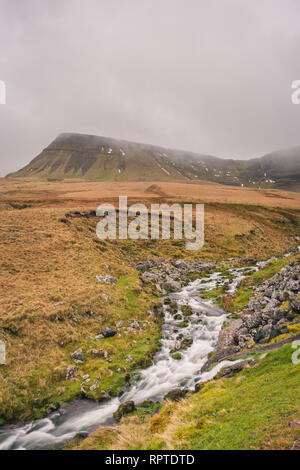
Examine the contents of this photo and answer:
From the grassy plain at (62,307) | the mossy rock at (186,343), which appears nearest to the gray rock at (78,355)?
the grassy plain at (62,307)

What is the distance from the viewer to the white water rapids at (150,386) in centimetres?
1330

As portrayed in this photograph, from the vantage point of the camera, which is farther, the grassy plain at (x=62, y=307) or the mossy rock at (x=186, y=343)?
the mossy rock at (x=186, y=343)

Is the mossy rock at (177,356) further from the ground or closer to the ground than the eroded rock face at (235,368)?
closer to the ground

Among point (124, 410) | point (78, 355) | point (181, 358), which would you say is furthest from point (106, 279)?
point (124, 410)

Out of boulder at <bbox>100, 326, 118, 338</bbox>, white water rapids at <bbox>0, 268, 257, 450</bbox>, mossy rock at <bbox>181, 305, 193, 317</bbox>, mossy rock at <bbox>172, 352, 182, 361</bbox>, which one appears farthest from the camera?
mossy rock at <bbox>181, 305, 193, 317</bbox>

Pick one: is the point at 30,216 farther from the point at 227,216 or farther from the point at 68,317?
the point at 227,216

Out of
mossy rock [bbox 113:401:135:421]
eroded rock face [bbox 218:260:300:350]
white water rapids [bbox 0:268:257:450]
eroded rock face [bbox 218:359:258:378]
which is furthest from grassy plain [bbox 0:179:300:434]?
eroded rock face [bbox 218:260:300:350]

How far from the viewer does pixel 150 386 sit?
17.1 metres

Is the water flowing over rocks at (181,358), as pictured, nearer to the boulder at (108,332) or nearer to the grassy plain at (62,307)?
the boulder at (108,332)

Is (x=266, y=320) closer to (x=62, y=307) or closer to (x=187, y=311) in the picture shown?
(x=187, y=311)

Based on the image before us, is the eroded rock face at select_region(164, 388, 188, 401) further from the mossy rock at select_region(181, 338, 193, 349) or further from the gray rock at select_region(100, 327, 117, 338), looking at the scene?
the gray rock at select_region(100, 327, 117, 338)

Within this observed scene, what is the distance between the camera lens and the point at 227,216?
3226 inches

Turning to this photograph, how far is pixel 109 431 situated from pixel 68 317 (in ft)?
39.3

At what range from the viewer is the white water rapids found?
1330 cm
